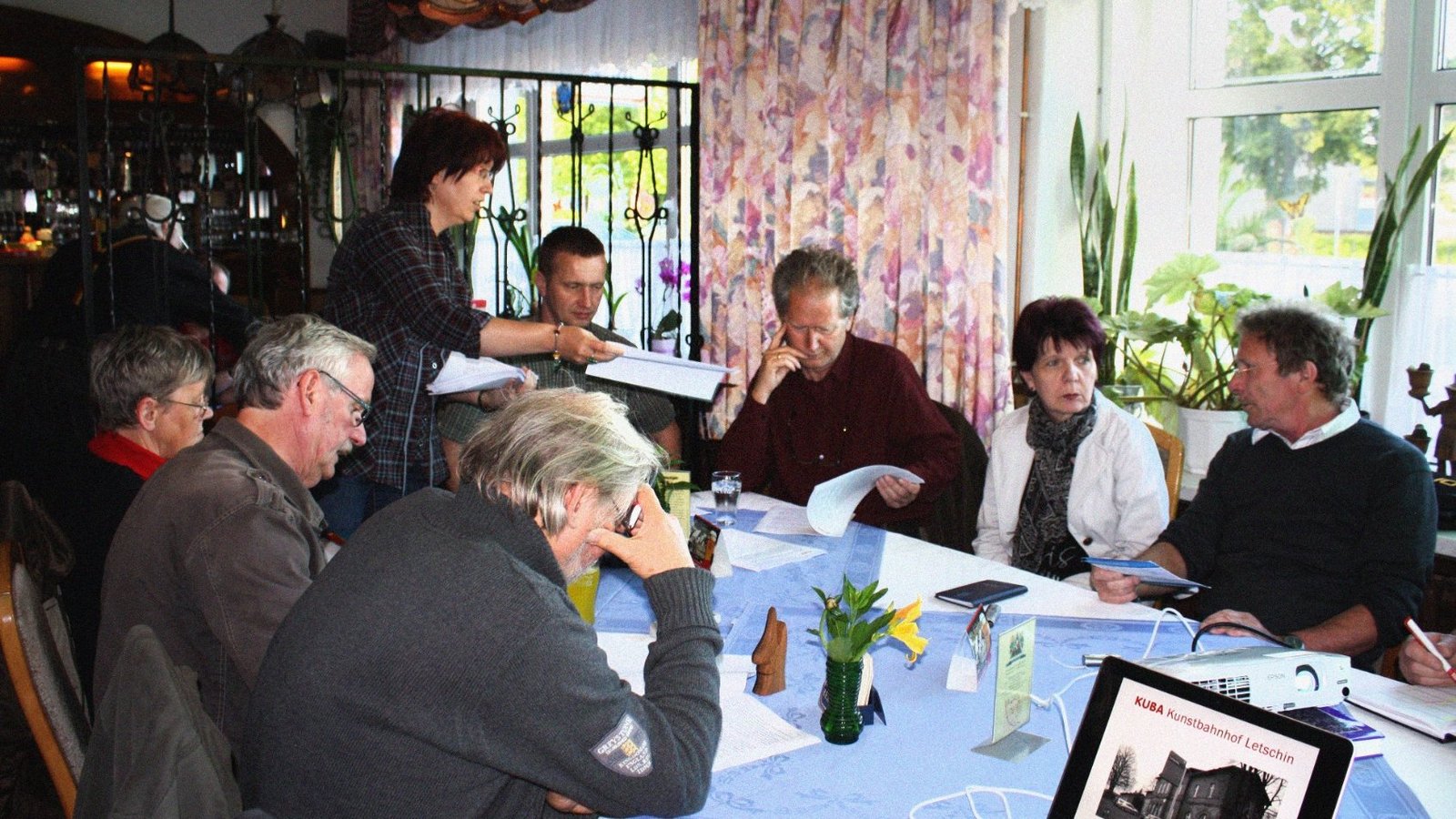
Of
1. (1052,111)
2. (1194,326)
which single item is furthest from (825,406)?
(1052,111)

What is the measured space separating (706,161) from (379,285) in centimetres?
167

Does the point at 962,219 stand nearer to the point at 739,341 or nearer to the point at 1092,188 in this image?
the point at 1092,188

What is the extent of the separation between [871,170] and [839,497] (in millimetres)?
1604

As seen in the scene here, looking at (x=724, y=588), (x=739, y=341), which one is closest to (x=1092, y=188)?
(x=739, y=341)

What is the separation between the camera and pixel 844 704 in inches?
62.4

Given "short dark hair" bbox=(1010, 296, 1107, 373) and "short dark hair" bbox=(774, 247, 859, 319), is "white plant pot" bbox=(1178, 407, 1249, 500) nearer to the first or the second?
"short dark hair" bbox=(1010, 296, 1107, 373)

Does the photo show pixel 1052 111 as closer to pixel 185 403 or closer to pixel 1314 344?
pixel 1314 344

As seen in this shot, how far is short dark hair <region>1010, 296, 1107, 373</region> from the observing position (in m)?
2.76

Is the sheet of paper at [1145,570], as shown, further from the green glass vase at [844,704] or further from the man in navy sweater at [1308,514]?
the green glass vase at [844,704]

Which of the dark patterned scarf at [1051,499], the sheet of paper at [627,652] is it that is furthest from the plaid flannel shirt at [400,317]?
Answer: the dark patterned scarf at [1051,499]

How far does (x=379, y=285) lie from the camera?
2.89 meters

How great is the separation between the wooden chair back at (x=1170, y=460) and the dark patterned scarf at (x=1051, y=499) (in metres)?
0.23

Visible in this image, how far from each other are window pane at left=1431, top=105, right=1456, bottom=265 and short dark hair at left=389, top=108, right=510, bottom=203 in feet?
7.96

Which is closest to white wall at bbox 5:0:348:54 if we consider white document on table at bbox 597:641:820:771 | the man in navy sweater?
white document on table at bbox 597:641:820:771
